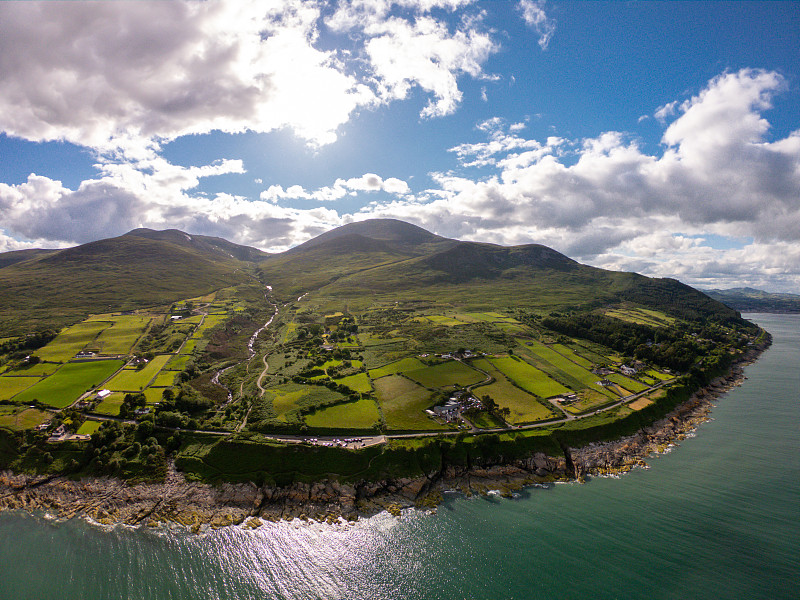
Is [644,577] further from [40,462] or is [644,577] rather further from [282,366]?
[40,462]

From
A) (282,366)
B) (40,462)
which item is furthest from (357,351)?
(40,462)

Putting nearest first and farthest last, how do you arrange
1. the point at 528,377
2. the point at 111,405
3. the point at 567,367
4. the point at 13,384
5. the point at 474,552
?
the point at 474,552 < the point at 111,405 < the point at 13,384 < the point at 528,377 < the point at 567,367

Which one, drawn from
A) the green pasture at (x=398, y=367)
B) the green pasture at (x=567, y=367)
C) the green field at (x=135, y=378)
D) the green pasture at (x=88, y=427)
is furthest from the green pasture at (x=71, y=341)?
the green pasture at (x=567, y=367)

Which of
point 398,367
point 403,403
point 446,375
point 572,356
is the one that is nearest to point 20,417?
point 403,403

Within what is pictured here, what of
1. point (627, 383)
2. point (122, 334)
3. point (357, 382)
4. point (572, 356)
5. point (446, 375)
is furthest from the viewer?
point (122, 334)

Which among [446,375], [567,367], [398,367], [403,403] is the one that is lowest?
[403,403]

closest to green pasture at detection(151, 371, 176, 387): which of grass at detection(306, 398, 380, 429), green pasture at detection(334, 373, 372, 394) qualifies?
green pasture at detection(334, 373, 372, 394)

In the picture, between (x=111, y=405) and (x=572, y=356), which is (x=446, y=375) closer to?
(x=572, y=356)
